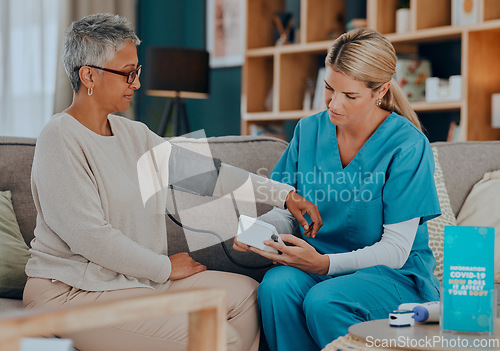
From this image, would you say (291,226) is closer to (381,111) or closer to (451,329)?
(381,111)

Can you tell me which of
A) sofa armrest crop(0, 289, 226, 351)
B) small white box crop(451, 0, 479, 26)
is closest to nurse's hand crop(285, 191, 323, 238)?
sofa armrest crop(0, 289, 226, 351)

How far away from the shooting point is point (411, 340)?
1051 millimetres

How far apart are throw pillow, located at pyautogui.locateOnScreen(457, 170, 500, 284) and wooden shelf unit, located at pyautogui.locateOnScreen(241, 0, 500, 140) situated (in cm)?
137

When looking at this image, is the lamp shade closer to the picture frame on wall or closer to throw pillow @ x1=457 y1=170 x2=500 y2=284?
the picture frame on wall

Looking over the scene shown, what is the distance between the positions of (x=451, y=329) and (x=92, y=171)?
34.5 inches

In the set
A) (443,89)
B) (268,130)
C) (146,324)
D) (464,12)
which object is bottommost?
(146,324)

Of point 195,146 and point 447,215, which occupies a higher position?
point 195,146

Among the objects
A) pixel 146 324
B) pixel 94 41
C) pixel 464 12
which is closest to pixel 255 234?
pixel 146 324

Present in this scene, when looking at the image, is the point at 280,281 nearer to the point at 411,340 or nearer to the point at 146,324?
the point at 146,324

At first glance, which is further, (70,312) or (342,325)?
(342,325)

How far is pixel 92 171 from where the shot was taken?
151 cm

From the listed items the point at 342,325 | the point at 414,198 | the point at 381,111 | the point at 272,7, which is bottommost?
the point at 342,325

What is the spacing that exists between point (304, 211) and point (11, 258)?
788 mm

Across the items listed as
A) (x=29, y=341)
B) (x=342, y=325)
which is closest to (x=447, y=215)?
(x=342, y=325)
